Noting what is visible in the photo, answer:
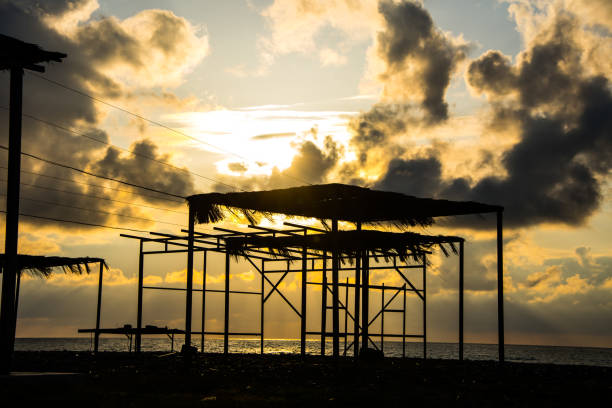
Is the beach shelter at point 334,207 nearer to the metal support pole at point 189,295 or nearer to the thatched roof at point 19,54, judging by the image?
the metal support pole at point 189,295

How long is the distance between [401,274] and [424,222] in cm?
242

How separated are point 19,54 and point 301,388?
23.4ft

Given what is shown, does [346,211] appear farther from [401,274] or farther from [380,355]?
[380,355]

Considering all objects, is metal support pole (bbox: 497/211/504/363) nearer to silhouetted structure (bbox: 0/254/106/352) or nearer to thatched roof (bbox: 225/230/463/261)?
thatched roof (bbox: 225/230/463/261)

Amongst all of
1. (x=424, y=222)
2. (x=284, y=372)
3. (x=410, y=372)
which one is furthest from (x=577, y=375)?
(x=284, y=372)

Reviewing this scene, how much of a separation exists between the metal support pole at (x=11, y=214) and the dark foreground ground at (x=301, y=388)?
117 centimetres

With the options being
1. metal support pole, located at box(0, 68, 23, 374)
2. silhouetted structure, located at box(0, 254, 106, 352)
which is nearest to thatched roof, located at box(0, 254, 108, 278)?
silhouetted structure, located at box(0, 254, 106, 352)

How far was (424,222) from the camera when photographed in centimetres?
1972

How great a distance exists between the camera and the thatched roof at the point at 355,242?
707 inches

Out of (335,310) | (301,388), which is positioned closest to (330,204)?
(335,310)

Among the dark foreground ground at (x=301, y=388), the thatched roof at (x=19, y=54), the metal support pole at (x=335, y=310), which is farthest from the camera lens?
the metal support pole at (x=335, y=310)

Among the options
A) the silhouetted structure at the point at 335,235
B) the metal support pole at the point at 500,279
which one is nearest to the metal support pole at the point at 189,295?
the silhouetted structure at the point at 335,235

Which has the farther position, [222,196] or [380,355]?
[380,355]

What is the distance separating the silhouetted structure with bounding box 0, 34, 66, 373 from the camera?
10.8m
